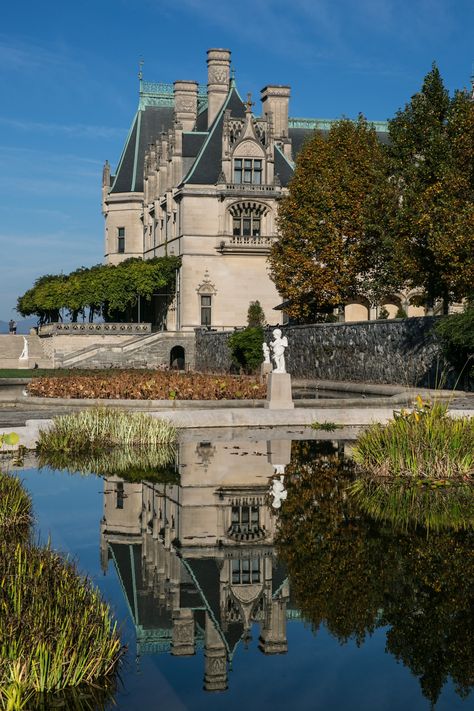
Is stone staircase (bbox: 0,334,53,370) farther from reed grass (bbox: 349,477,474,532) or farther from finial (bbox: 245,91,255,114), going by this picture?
reed grass (bbox: 349,477,474,532)

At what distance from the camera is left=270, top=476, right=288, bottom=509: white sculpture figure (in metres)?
12.1

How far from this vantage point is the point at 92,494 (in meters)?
12.9

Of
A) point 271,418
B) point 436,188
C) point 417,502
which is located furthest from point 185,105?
point 417,502

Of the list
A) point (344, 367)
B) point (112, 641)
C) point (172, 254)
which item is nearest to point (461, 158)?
point (344, 367)

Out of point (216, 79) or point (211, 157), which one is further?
point (216, 79)

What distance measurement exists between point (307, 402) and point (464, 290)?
1025cm

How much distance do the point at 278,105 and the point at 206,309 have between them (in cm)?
1724

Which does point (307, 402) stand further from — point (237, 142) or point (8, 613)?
point (237, 142)

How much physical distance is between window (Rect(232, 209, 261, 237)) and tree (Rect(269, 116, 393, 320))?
1697cm

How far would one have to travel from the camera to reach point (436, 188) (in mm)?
34438

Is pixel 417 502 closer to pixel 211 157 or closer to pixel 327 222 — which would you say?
pixel 327 222

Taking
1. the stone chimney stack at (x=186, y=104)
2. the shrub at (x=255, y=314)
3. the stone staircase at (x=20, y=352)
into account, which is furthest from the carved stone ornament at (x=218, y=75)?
the stone staircase at (x=20, y=352)

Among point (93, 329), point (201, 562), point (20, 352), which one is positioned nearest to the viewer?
point (201, 562)

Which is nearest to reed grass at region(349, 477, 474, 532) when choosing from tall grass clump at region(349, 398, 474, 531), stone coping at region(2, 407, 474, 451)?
tall grass clump at region(349, 398, 474, 531)
